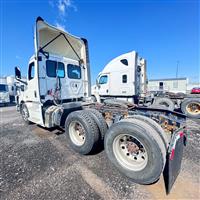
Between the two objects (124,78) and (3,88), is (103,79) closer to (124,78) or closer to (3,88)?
(124,78)

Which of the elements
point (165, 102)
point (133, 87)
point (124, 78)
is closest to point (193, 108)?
point (165, 102)

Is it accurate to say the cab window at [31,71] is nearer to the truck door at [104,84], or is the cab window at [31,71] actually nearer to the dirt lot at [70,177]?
the dirt lot at [70,177]

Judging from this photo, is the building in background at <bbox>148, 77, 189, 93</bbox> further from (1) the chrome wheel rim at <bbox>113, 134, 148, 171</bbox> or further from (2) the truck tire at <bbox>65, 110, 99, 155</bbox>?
(1) the chrome wheel rim at <bbox>113, 134, 148, 171</bbox>

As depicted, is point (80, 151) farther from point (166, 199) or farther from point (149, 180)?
point (166, 199)

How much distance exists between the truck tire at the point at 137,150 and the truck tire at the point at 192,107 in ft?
21.0

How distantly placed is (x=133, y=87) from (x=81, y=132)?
5.74 meters

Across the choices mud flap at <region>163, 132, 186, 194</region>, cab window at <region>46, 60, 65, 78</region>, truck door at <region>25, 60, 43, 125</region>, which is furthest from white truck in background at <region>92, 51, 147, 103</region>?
mud flap at <region>163, 132, 186, 194</region>

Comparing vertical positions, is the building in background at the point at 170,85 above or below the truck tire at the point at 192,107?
above

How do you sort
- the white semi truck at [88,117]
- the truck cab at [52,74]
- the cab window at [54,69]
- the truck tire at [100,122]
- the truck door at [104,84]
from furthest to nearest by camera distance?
the truck door at [104,84], the cab window at [54,69], the truck cab at [52,74], the truck tire at [100,122], the white semi truck at [88,117]

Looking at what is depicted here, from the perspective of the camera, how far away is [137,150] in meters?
2.63

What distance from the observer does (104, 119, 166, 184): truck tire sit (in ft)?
7.22

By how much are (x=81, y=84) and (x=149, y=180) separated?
4.64m

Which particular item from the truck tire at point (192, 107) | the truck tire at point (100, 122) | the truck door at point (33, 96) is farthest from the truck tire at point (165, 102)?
the truck door at point (33, 96)

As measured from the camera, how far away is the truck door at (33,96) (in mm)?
4656
